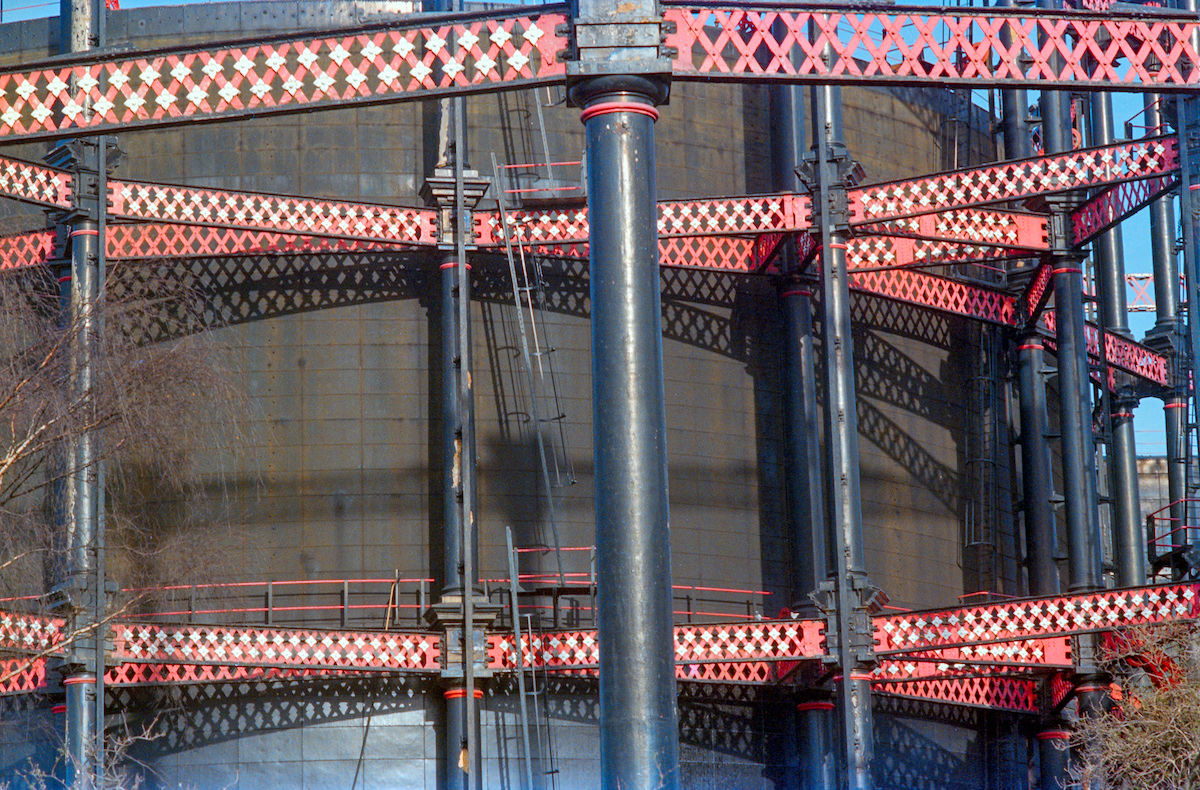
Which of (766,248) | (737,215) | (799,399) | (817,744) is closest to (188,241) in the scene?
(737,215)

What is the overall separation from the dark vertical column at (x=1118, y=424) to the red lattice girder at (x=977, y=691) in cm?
504

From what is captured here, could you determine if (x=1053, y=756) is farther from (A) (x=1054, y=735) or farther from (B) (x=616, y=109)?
(B) (x=616, y=109)

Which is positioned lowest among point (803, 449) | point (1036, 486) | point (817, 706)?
point (817, 706)

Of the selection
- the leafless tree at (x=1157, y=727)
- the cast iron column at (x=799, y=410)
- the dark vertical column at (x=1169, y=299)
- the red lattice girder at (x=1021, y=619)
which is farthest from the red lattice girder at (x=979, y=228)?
the leafless tree at (x=1157, y=727)

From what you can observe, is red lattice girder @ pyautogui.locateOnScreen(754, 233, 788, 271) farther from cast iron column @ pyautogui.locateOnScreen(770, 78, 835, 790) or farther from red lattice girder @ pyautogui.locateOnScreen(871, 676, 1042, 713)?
red lattice girder @ pyautogui.locateOnScreen(871, 676, 1042, 713)

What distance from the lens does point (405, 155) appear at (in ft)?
109

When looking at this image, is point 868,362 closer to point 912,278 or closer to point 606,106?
point 912,278

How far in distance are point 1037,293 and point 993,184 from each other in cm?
620

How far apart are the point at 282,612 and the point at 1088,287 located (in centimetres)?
2093

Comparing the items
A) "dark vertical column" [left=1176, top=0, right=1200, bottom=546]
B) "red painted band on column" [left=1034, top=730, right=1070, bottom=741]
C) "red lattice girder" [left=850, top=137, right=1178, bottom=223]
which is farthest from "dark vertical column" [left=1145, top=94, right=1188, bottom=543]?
"dark vertical column" [left=1176, top=0, right=1200, bottom=546]

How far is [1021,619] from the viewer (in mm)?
29844

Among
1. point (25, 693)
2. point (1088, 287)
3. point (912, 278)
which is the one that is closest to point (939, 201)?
point (912, 278)

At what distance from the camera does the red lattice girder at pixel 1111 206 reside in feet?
103

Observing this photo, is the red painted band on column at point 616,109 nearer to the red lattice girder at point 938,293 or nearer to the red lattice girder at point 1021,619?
the red lattice girder at point 1021,619
